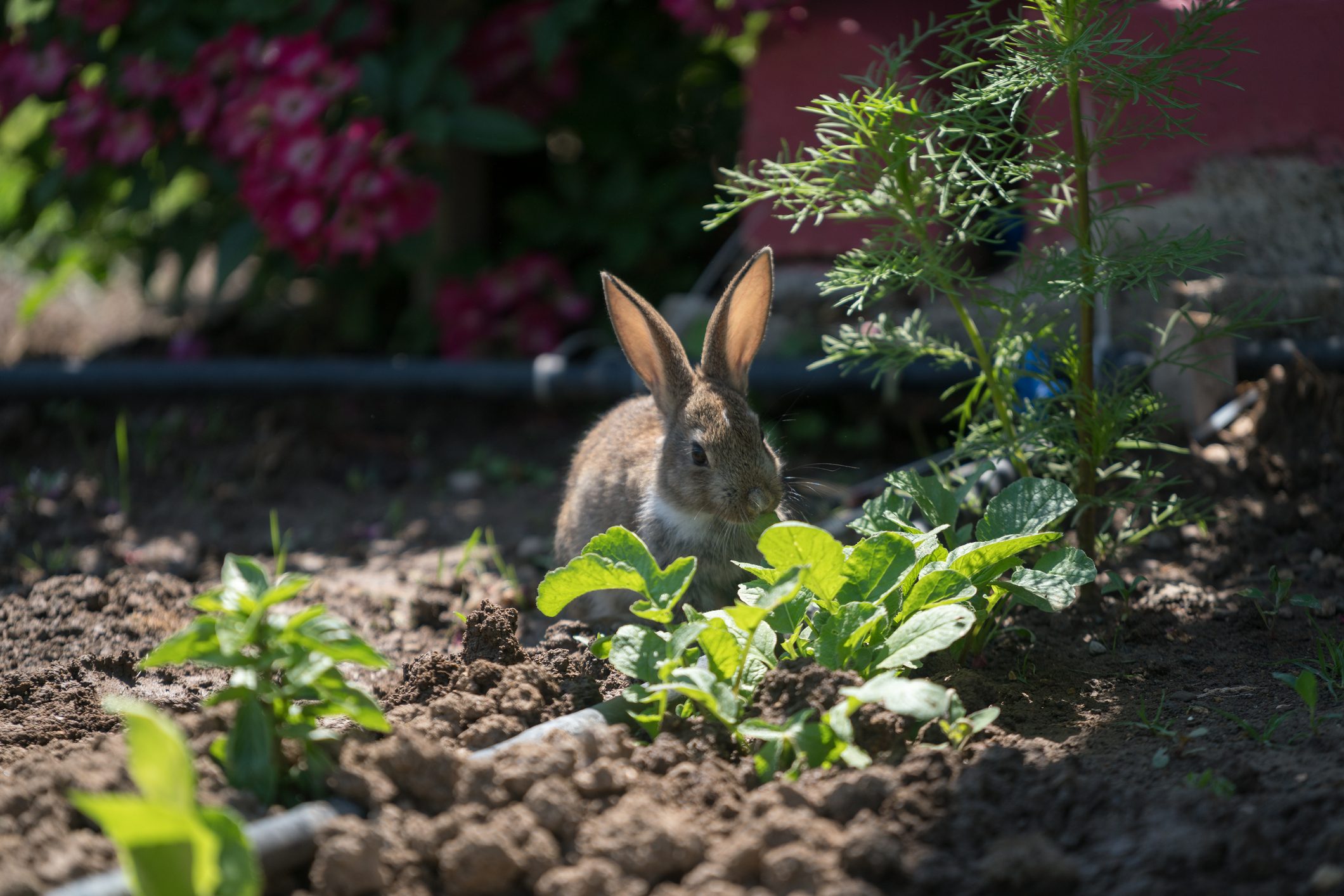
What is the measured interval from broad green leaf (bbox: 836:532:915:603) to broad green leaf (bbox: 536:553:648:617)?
0.46m

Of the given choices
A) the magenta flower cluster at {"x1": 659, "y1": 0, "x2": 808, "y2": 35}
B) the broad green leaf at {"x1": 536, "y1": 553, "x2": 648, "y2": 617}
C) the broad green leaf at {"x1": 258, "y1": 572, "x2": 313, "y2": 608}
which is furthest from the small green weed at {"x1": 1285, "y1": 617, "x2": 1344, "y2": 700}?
the magenta flower cluster at {"x1": 659, "y1": 0, "x2": 808, "y2": 35}

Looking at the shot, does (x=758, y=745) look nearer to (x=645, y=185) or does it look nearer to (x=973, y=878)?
(x=973, y=878)

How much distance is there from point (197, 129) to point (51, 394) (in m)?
1.48

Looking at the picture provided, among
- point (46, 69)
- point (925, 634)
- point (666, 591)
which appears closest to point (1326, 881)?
point (925, 634)

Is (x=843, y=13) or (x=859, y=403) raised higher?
(x=843, y=13)

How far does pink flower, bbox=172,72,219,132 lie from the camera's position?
524 centimetres

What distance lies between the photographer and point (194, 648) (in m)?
1.99

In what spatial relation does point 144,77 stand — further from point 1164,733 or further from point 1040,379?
point 1164,733

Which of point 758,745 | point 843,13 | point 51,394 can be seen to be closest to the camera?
point 758,745

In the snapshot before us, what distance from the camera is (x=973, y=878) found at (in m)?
1.82

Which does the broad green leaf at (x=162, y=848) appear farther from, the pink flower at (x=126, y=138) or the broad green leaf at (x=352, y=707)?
the pink flower at (x=126, y=138)

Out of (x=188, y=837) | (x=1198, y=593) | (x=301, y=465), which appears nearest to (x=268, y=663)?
(x=188, y=837)

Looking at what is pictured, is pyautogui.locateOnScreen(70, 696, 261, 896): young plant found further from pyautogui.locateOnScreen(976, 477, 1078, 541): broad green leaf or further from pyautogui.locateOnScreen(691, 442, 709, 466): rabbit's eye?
pyautogui.locateOnScreen(691, 442, 709, 466): rabbit's eye

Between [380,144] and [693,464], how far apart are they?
2690 millimetres
